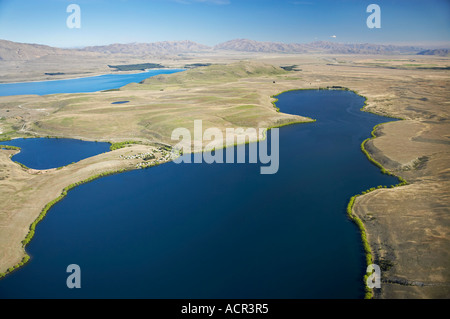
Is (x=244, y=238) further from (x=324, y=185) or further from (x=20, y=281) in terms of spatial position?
(x=20, y=281)

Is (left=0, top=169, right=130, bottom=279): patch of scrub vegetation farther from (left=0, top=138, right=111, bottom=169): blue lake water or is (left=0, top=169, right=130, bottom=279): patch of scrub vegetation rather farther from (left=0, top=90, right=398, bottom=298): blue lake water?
(left=0, top=138, right=111, bottom=169): blue lake water

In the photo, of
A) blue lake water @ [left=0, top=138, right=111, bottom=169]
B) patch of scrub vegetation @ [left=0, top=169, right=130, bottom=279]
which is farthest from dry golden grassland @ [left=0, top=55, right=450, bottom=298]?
blue lake water @ [left=0, top=138, right=111, bottom=169]

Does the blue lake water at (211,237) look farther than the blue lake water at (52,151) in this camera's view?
No

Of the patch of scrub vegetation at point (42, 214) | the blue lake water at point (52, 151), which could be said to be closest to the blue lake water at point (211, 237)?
the patch of scrub vegetation at point (42, 214)

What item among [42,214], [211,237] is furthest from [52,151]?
[211,237]

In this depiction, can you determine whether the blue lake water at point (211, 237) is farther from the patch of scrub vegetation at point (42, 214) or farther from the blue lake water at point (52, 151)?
the blue lake water at point (52, 151)
